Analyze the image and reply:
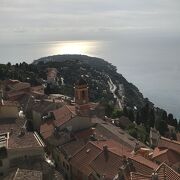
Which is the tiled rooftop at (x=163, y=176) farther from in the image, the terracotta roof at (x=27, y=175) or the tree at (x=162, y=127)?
the tree at (x=162, y=127)

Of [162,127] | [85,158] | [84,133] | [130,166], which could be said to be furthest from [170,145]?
[162,127]

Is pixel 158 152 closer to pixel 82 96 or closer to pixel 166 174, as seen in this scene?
pixel 82 96

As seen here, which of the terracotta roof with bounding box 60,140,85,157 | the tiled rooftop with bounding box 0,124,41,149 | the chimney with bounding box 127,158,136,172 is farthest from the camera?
the terracotta roof with bounding box 60,140,85,157

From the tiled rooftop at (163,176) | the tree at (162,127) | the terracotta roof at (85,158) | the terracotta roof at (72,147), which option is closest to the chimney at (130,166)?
the tiled rooftop at (163,176)

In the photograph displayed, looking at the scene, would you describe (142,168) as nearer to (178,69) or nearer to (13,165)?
(13,165)

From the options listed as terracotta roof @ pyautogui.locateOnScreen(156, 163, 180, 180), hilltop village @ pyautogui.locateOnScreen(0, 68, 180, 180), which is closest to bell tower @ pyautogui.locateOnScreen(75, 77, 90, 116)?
hilltop village @ pyautogui.locateOnScreen(0, 68, 180, 180)

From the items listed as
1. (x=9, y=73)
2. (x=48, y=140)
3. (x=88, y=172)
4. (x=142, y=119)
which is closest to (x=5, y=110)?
(x=48, y=140)

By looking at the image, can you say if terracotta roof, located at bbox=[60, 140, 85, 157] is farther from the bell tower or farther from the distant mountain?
the distant mountain
